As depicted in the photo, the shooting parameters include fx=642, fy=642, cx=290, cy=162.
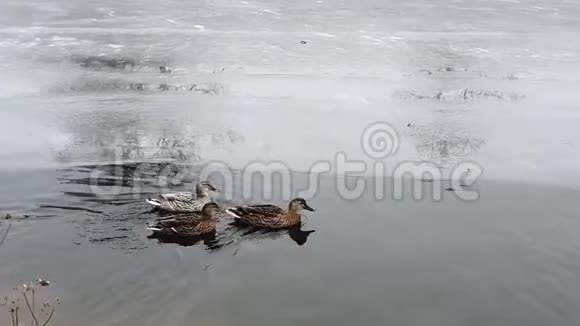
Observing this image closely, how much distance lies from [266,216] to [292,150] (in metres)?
2.06

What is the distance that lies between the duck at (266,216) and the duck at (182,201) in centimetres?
42

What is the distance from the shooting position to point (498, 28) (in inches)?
639

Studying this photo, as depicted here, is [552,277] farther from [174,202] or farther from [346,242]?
[174,202]

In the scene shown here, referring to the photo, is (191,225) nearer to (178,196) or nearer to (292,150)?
(178,196)

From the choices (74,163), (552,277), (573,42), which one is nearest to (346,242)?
(552,277)

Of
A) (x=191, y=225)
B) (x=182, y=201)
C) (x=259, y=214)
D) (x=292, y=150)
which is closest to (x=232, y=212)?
(x=259, y=214)

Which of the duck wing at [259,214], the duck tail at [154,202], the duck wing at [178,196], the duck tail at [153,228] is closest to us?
the duck tail at [153,228]

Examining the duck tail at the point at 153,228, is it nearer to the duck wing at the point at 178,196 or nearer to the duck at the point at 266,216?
the duck wing at the point at 178,196

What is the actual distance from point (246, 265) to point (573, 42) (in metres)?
12.0

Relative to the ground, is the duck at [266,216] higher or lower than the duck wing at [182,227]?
higher

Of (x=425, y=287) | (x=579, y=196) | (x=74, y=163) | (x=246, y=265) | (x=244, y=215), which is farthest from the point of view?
(x=74, y=163)

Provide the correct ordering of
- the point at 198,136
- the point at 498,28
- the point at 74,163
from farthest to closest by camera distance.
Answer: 1. the point at 498,28
2. the point at 198,136
3. the point at 74,163

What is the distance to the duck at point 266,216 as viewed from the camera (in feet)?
22.6

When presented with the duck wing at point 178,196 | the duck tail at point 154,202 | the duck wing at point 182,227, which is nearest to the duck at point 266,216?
the duck wing at point 182,227
